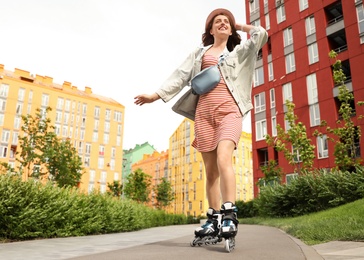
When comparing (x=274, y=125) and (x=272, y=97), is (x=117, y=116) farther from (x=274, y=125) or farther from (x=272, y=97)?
(x=274, y=125)

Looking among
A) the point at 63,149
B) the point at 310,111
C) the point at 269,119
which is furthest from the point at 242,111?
the point at 269,119

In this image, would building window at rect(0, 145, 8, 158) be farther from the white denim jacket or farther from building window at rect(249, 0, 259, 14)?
the white denim jacket

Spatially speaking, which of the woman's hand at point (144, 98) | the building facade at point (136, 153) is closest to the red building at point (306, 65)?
the woman's hand at point (144, 98)

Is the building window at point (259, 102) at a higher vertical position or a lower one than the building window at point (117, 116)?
lower

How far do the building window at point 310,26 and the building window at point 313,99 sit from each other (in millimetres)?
4075

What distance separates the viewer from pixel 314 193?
1348 centimetres

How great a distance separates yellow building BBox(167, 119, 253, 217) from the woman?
218 ft

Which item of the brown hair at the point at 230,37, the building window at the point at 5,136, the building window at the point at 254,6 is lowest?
the brown hair at the point at 230,37

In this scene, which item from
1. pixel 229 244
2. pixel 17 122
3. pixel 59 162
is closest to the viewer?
pixel 229 244

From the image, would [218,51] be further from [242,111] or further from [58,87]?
[58,87]

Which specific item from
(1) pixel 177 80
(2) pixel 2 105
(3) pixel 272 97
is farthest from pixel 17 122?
(1) pixel 177 80

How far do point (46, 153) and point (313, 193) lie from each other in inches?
703

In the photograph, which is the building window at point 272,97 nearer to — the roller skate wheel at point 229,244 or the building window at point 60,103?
the roller skate wheel at point 229,244

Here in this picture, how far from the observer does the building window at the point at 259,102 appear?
33375mm
